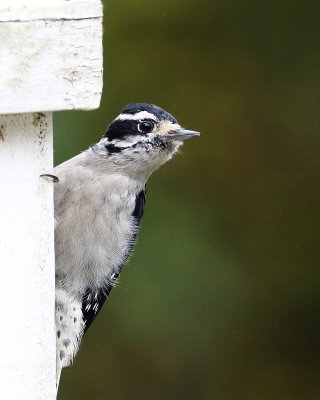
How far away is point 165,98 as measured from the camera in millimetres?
6441

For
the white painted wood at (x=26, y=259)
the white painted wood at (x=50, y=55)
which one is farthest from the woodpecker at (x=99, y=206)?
the white painted wood at (x=50, y=55)

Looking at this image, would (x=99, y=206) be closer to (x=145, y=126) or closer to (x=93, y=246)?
(x=93, y=246)

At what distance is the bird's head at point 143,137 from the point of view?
3.95m

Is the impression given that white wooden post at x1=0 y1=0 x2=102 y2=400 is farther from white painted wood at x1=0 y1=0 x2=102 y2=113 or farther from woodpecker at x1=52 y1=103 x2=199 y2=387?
woodpecker at x1=52 y1=103 x2=199 y2=387

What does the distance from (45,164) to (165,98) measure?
3644 mm

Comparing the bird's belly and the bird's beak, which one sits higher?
the bird's beak

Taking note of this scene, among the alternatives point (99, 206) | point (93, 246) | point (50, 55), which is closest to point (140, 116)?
point (99, 206)

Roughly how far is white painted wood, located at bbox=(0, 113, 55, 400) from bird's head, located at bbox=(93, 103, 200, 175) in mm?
1123

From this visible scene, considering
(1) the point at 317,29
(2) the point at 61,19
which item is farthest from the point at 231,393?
(2) the point at 61,19

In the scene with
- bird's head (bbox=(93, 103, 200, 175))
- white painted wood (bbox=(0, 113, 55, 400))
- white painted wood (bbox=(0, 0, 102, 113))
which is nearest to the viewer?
white painted wood (bbox=(0, 0, 102, 113))

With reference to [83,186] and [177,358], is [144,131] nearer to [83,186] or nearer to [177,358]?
[83,186]

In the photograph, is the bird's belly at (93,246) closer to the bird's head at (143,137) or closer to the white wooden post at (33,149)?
the bird's head at (143,137)

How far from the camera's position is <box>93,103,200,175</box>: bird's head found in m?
3.95

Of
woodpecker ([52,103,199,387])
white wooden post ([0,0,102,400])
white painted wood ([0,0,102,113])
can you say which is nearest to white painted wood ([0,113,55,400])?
white wooden post ([0,0,102,400])
